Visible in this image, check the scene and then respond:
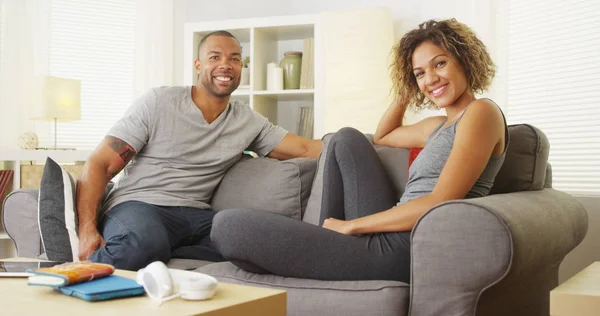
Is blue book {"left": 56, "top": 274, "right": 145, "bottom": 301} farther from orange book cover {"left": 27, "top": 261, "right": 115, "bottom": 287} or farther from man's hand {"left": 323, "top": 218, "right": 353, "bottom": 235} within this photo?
man's hand {"left": 323, "top": 218, "right": 353, "bottom": 235}

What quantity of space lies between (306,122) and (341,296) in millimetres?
2644

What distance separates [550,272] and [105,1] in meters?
3.46

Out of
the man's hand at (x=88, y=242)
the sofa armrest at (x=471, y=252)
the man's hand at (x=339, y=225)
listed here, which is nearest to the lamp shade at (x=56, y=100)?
the man's hand at (x=88, y=242)

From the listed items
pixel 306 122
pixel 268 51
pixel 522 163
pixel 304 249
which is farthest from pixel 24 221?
pixel 268 51

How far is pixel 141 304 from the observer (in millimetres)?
1182

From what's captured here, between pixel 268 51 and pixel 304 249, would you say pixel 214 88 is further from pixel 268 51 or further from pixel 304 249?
pixel 268 51

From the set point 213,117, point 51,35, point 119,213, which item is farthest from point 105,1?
point 119,213

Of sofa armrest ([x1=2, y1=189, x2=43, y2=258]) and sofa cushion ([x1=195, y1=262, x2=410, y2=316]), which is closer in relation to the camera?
sofa cushion ([x1=195, y1=262, x2=410, y2=316])

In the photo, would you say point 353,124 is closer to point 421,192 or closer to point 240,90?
point 240,90

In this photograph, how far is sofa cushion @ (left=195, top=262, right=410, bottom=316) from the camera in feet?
5.40

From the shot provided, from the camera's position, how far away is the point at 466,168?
169 cm

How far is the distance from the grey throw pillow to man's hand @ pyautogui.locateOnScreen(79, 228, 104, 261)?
0.05ft

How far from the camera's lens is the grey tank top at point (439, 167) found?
5.97 feet

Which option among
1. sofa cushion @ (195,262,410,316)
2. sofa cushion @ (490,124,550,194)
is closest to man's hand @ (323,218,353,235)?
sofa cushion @ (195,262,410,316)
